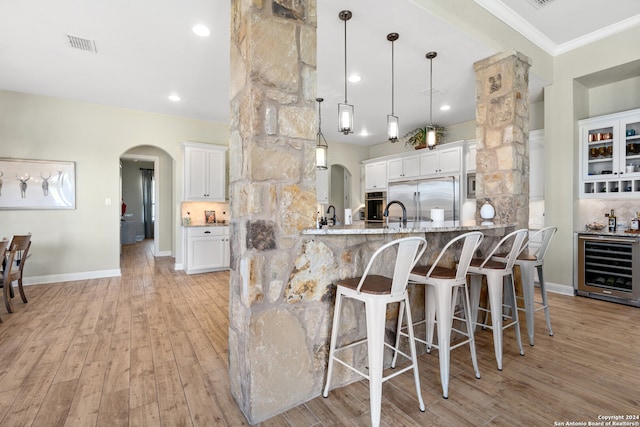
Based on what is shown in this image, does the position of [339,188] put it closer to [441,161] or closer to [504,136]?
[441,161]

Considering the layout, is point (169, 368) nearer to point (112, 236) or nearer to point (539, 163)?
point (112, 236)

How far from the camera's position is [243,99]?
1724 mm

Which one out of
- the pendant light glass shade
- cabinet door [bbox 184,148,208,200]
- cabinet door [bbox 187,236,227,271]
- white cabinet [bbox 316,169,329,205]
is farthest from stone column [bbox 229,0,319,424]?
white cabinet [bbox 316,169,329,205]

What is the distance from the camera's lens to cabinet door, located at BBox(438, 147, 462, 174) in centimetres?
560

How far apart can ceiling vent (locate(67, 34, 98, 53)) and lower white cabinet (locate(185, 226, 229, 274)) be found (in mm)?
2905

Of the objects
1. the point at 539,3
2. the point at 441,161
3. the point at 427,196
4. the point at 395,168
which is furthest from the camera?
the point at 395,168

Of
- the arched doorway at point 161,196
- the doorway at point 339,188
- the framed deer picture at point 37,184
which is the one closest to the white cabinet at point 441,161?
the doorway at point 339,188

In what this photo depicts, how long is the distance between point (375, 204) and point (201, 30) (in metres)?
5.26

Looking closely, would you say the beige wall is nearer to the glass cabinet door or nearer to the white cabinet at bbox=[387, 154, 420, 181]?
the white cabinet at bbox=[387, 154, 420, 181]

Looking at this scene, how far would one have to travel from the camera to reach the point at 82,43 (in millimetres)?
3164

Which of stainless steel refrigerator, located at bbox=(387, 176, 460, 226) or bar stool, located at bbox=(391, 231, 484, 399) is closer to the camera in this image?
bar stool, located at bbox=(391, 231, 484, 399)

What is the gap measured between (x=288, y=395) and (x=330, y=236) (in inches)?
36.5

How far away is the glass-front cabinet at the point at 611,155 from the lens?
3785 mm

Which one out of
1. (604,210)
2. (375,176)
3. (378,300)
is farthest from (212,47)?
(604,210)
